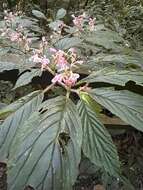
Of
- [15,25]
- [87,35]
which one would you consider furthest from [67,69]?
[15,25]

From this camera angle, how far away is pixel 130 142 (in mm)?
1994

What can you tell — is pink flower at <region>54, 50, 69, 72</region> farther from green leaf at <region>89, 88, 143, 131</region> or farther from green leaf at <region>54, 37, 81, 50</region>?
green leaf at <region>54, 37, 81, 50</region>

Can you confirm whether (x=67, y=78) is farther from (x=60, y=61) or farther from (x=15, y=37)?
(x=15, y=37)

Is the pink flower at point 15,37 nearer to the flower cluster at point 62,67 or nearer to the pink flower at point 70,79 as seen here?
the flower cluster at point 62,67

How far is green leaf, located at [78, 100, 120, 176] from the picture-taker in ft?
2.70

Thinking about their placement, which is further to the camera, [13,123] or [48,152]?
[13,123]

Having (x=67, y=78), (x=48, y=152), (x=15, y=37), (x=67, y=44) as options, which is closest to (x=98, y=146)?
(x=48, y=152)

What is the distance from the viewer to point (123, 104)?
90 cm

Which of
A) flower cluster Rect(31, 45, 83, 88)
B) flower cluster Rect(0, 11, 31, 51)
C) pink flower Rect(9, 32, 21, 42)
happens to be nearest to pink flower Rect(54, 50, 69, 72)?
flower cluster Rect(31, 45, 83, 88)

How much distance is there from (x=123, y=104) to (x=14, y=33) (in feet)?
2.81

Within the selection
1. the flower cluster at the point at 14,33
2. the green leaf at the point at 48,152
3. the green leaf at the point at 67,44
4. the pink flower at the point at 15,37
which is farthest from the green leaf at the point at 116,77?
the pink flower at the point at 15,37

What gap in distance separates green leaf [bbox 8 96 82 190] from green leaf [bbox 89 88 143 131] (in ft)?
0.25

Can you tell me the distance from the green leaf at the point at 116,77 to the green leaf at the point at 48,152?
0.13 meters

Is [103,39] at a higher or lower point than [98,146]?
higher
